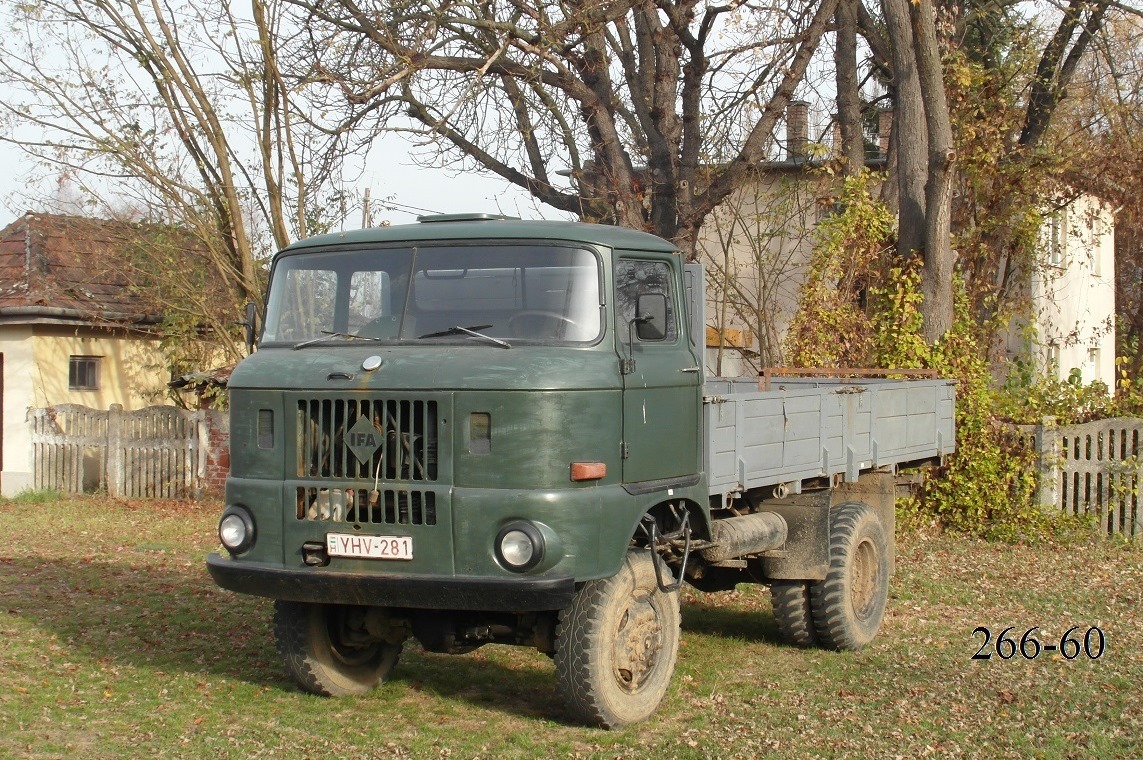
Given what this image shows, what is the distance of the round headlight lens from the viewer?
646 centimetres

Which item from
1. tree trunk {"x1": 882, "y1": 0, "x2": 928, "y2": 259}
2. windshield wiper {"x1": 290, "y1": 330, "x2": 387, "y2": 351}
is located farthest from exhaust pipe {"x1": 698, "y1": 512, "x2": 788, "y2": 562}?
tree trunk {"x1": 882, "y1": 0, "x2": 928, "y2": 259}

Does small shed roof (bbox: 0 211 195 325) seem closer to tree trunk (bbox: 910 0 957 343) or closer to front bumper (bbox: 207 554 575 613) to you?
tree trunk (bbox: 910 0 957 343)

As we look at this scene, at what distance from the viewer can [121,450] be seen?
63.2 ft

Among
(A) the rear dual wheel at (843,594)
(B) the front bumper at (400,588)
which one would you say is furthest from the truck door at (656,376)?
(A) the rear dual wheel at (843,594)

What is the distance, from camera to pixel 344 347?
7148mm

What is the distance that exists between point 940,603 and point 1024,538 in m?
3.70

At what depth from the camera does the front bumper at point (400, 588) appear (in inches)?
251

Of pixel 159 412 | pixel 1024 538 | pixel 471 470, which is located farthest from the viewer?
pixel 159 412

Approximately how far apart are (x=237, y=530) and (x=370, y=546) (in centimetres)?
85

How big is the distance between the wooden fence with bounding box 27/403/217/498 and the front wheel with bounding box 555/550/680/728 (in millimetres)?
12631

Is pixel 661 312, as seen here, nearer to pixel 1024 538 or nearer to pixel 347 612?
pixel 347 612

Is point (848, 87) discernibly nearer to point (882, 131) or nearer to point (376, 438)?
point (882, 131)

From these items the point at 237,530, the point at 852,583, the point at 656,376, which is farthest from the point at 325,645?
the point at 852,583

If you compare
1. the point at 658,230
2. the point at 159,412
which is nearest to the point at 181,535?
the point at 159,412
